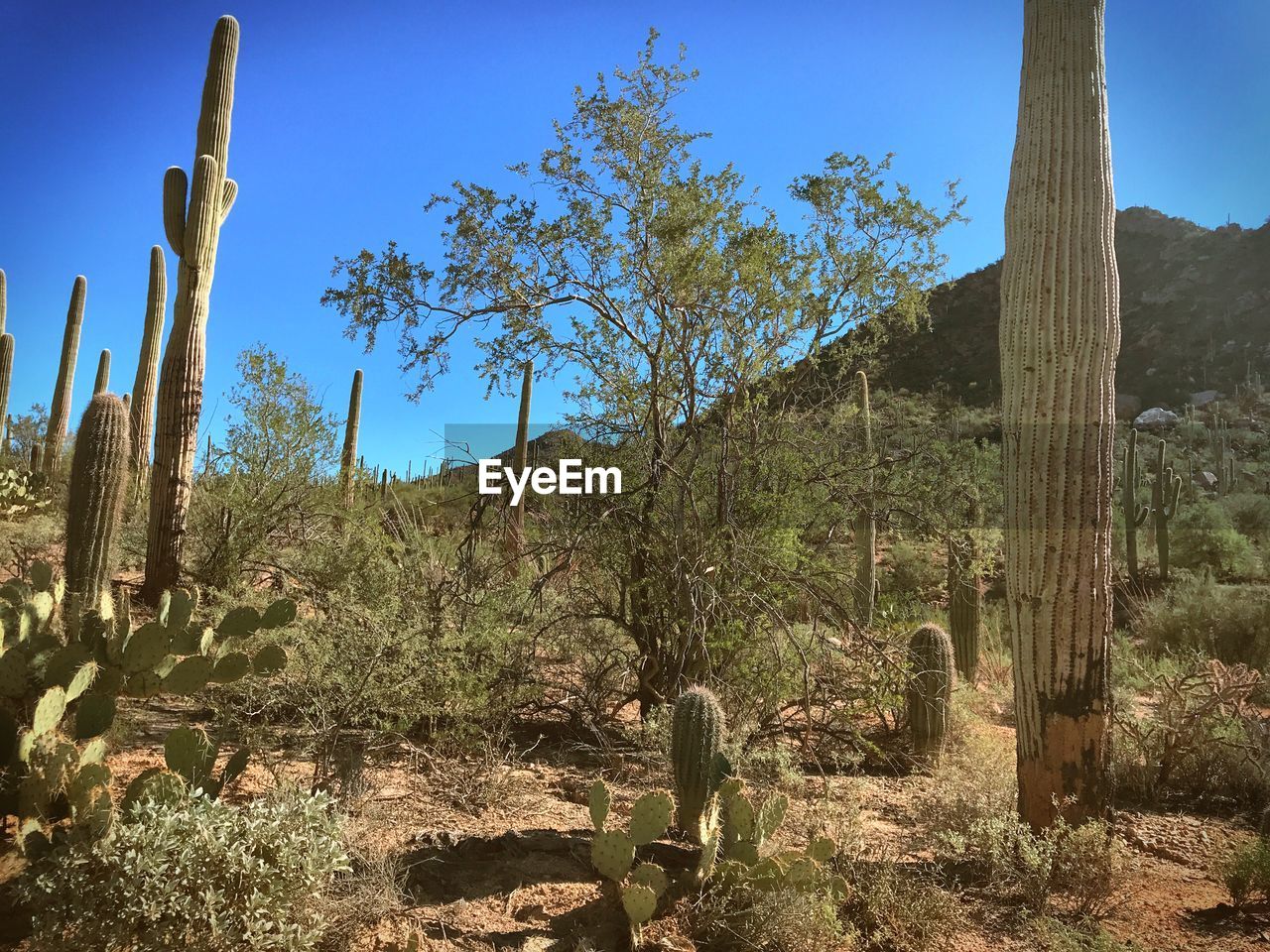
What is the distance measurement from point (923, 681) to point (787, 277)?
3417 millimetres

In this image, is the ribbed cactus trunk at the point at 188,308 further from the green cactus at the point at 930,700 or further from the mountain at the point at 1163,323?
the mountain at the point at 1163,323

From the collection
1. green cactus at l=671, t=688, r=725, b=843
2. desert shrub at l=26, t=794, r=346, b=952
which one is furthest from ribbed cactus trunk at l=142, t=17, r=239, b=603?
green cactus at l=671, t=688, r=725, b=843

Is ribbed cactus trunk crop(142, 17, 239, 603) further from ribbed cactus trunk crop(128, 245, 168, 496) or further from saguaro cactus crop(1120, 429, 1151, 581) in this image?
saguaro cactus crop(1120, 429, 1151, 581)

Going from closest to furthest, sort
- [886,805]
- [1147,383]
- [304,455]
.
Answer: [886,805]
[304,455]
[1147,383]

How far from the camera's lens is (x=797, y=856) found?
3701 mm

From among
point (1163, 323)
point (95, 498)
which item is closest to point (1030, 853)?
point (95, 498)

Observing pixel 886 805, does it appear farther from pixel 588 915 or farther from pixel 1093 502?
pixel 588 915

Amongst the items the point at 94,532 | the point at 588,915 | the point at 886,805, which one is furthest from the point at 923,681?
the point at 94,532

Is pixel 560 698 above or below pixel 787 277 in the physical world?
below

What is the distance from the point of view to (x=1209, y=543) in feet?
54.8

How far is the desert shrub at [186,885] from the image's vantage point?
282 centimetres

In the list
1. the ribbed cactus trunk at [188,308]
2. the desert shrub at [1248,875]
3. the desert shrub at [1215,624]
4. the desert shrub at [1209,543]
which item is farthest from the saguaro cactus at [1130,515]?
the ribbed cactus trunk at [188,308]

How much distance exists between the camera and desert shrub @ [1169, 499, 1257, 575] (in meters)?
15.7

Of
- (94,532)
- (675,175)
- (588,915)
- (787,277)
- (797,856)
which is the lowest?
(588,915)
